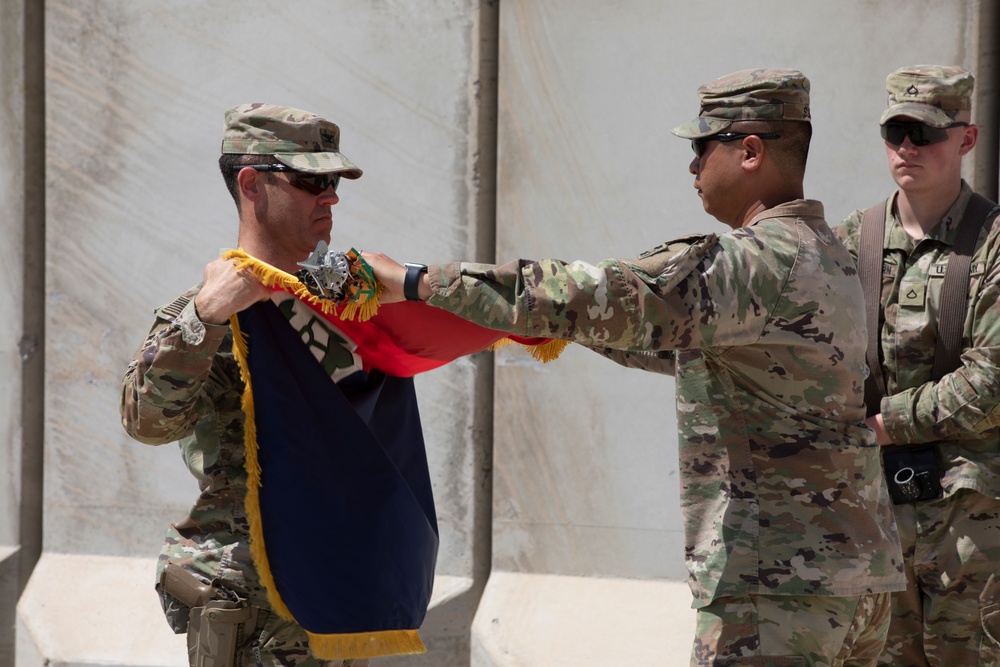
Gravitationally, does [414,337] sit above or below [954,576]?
above

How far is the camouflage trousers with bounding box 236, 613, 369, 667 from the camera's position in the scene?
9.51ft

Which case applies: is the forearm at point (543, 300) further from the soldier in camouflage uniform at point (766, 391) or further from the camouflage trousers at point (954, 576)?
the camouflage trousers at point (954, 576)

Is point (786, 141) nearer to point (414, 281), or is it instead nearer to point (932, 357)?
point (414, 281)

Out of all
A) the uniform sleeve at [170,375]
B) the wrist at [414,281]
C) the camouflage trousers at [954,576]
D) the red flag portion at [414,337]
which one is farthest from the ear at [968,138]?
the uniform sleeve at [170,375]

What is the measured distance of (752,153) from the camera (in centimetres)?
273

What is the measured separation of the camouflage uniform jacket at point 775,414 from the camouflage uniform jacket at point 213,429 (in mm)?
703

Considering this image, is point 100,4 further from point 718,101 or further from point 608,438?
point 718,101

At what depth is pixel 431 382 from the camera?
4.65 m

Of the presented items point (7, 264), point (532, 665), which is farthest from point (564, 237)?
point (7, 264)

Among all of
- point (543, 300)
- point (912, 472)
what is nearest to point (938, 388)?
point (912, 472)

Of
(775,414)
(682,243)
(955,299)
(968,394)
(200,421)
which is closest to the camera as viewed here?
(682,243)

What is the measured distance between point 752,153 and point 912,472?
1336 millimetres

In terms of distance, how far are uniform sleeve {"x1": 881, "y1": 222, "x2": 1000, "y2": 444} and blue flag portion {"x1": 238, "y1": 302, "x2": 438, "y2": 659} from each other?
1.52 m

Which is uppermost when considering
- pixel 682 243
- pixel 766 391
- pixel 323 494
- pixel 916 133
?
pixel 916 133
